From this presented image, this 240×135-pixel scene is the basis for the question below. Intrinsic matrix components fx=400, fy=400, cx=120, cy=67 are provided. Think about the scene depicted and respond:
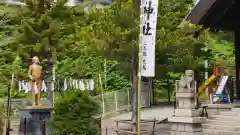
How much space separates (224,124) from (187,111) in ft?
5.79

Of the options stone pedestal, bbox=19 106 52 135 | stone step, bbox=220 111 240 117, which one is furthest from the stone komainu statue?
stone pedestal, bbox=19 106 52 135

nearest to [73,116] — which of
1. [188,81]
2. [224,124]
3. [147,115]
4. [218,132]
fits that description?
[188,81]

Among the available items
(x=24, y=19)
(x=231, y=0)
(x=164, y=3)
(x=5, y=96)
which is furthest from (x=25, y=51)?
(x=231, y=0)

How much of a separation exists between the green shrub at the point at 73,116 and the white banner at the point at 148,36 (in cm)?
204

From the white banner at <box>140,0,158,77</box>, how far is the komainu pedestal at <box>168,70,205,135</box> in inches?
78.7

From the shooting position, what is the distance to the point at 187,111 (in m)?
13.4

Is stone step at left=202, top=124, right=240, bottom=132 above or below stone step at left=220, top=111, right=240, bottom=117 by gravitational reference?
below

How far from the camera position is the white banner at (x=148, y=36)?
39.2ft

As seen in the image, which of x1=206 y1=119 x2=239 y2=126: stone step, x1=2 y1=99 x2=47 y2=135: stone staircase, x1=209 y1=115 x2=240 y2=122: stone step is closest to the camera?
x1=206 y1=119 x2=239 y2=126: stone step

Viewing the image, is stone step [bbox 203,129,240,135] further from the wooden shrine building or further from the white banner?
the wooden shrine building

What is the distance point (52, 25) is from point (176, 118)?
36.1ft

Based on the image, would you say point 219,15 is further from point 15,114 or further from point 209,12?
point 15,114

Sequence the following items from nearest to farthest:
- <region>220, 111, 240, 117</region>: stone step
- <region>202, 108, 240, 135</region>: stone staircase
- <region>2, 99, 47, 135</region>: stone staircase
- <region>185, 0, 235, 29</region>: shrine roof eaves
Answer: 1. <region>202, 108, 240, 135</region>: stone staircase
2. <region>220, 111, 240, 117</region>: stone step
3. <region>185, 0, 235, 29</region>: shrine roof eaves
4. <region>2, 99, 47, 135</region>: stone staircase

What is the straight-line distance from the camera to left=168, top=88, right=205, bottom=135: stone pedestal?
1334 cm
